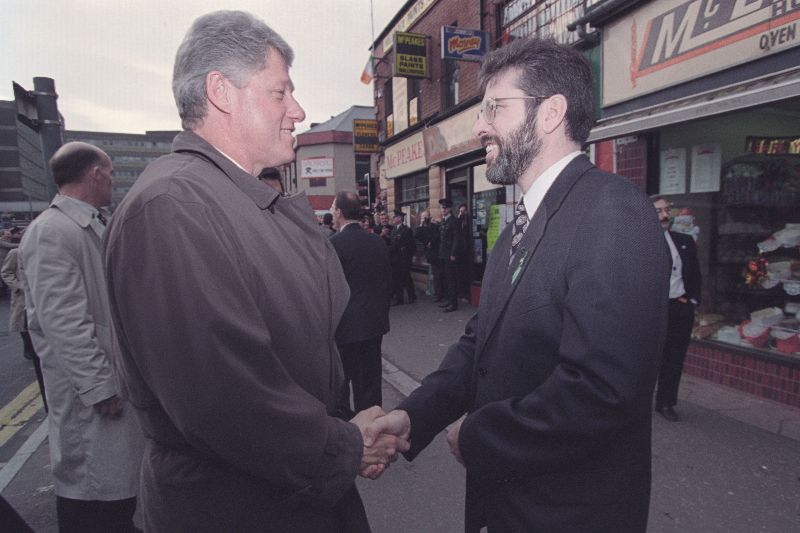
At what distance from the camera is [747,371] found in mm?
5012

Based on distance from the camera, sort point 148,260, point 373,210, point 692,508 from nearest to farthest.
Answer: point 148,260
point 692,508
point 373,210

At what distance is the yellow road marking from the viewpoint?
476cm

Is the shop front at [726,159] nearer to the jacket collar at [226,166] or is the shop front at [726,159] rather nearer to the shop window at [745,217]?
the shop window at [745,217]

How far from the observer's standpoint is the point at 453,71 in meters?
11.4

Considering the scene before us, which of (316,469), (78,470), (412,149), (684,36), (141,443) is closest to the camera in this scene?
(316,469)

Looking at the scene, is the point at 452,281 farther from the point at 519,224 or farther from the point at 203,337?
the point at 203,337

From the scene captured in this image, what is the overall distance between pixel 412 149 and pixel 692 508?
39.0 feet

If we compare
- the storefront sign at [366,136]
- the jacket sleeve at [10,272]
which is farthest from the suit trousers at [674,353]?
the storefront sign at [366,136]

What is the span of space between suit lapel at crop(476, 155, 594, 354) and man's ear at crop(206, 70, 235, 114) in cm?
99

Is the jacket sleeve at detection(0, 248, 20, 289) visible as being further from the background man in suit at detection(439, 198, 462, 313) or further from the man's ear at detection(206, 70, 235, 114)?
the background man in suit at detection(439, 198, 462, 313)

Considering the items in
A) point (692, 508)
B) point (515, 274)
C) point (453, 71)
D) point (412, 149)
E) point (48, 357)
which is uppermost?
point (453, 71)

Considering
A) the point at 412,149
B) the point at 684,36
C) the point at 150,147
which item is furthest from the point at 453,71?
the point at 150,147

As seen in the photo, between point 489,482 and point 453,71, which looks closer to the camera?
point 489,482

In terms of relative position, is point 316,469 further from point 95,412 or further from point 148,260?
point 95,412
